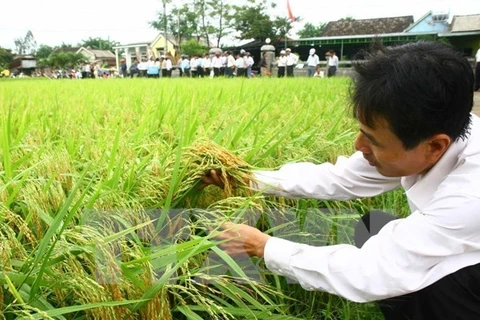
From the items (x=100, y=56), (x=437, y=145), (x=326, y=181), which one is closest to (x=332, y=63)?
(x=326, y=181)

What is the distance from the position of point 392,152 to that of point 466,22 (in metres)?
29.0

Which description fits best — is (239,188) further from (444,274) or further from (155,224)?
(444,274)

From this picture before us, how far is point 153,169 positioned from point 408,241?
72 cm

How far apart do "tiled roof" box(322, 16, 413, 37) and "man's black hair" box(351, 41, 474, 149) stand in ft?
108

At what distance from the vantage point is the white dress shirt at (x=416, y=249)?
887 millimetres

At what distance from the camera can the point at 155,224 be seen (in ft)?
3.64

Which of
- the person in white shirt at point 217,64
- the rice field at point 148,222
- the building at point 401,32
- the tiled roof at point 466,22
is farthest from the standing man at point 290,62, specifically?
the tiled roof at point 466,22

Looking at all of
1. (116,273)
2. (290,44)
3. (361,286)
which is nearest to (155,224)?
(116,273)

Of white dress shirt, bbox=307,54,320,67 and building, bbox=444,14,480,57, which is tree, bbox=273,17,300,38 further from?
white dress shirt, bbox=307,54,320,67

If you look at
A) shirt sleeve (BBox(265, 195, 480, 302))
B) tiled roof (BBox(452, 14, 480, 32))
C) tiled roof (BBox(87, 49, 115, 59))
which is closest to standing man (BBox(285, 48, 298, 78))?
shirt sleeve (BBox(265, 195, 480, 302))

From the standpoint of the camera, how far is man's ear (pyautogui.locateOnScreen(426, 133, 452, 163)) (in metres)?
0.93

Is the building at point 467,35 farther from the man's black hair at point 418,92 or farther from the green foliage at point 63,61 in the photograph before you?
the green foliage at point 63,61

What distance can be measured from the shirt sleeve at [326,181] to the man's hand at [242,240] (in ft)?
0.91

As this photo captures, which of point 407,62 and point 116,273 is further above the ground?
point 407,62
